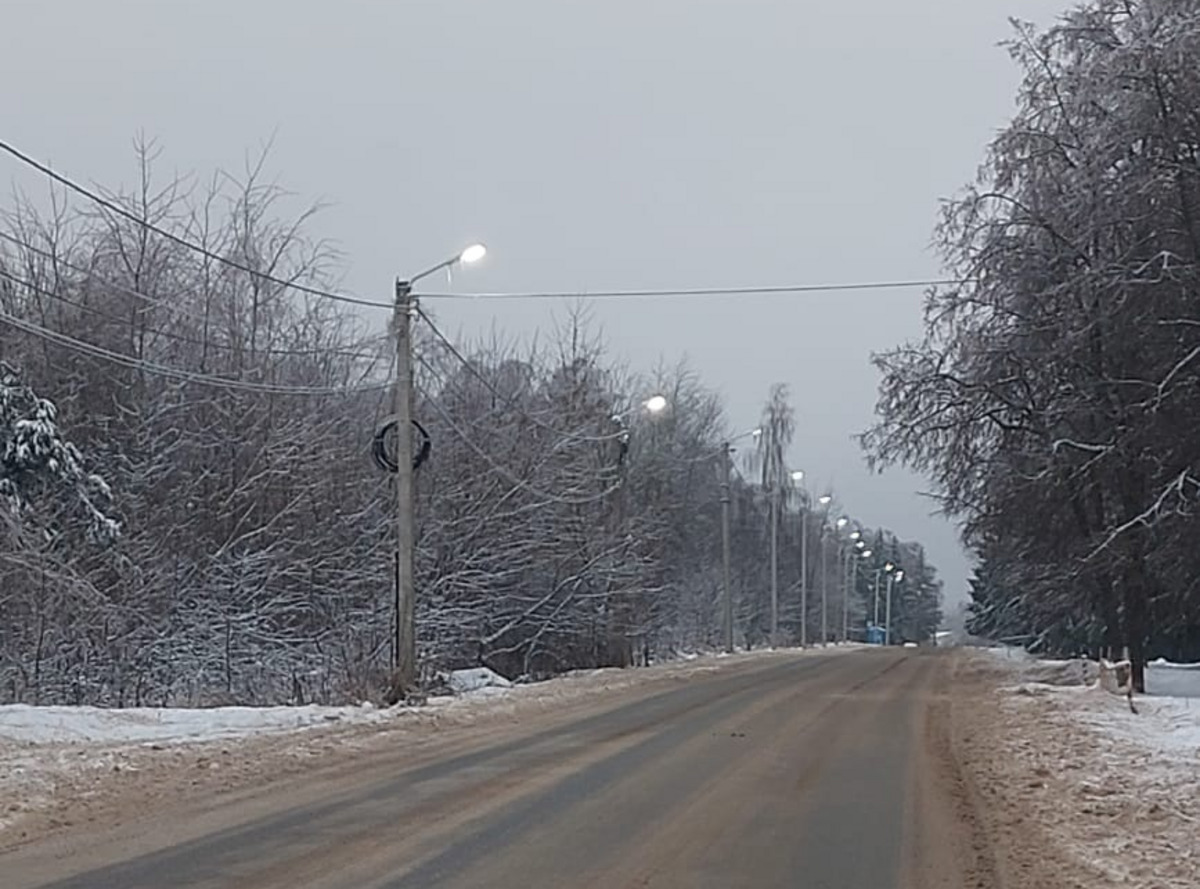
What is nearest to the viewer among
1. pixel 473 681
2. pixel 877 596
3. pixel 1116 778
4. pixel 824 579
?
pixel 1116 778

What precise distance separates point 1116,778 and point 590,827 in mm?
5634

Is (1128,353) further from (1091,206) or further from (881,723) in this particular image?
(881,723)

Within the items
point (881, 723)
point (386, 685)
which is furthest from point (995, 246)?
point (386, 685)

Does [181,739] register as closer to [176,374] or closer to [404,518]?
[404,518]

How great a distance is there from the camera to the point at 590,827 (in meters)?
10.7

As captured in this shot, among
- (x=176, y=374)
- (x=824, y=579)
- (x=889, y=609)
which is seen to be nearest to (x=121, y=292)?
(x=176, y=374)

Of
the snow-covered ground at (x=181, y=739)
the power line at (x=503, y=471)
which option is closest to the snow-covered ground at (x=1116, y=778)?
the snow-covered ground at (x=181, y=739)

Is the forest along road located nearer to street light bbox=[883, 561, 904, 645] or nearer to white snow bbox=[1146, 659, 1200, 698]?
white snow bbox=[1146, 659, 1200, 698]

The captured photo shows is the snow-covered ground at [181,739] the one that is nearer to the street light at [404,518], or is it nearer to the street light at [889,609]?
the street light at [404,518]

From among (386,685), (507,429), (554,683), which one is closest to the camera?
(386,685)

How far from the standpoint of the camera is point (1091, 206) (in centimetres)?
2567

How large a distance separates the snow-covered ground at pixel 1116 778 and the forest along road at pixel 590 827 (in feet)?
2.32

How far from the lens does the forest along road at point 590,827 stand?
875 centimetres

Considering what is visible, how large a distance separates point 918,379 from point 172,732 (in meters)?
17.1
